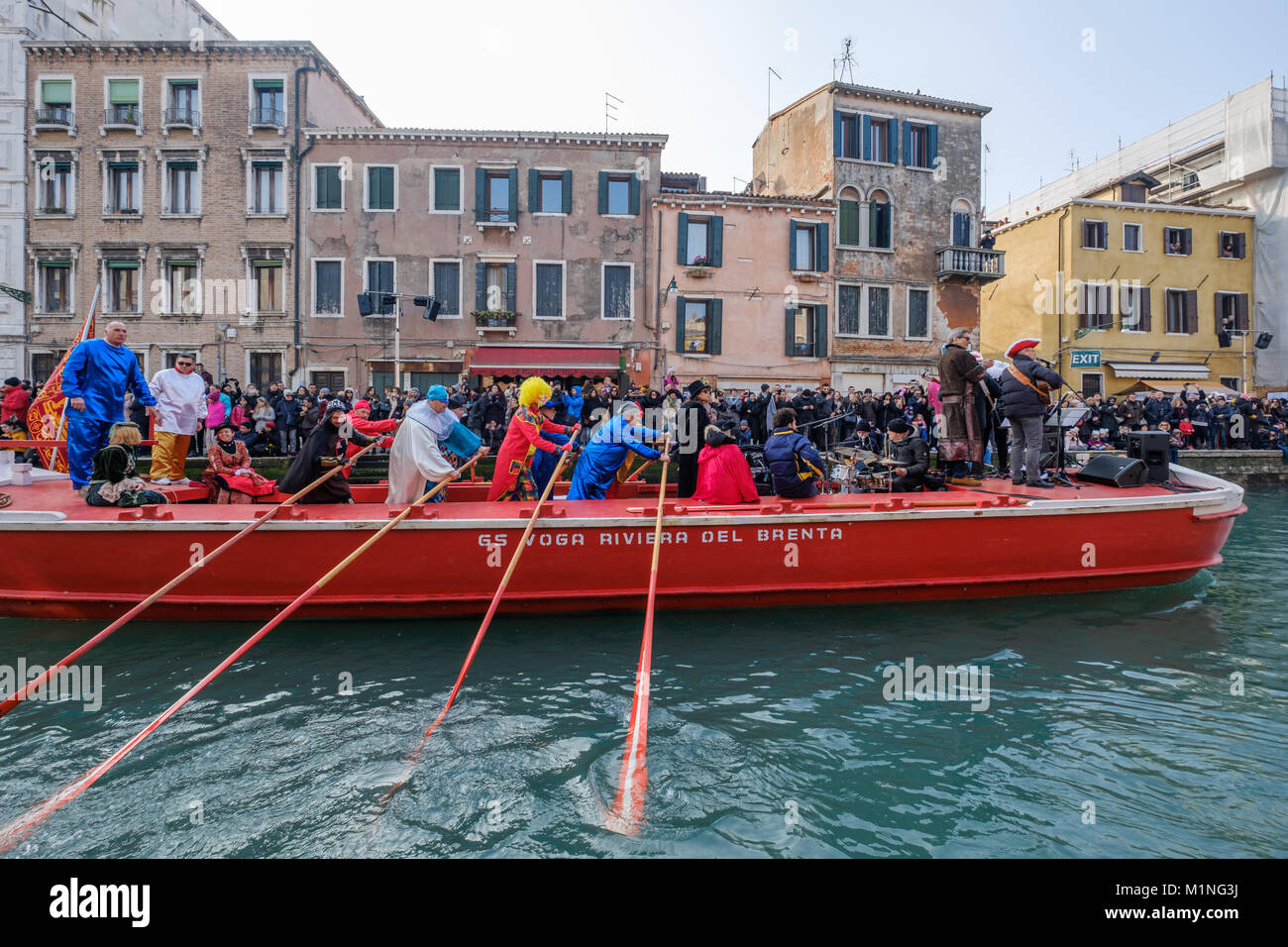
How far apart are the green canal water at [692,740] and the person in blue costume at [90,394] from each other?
1858 mm

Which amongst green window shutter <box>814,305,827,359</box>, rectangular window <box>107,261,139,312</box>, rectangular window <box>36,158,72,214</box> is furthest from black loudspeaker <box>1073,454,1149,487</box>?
rectangular window <box>36,158,72,214</box>

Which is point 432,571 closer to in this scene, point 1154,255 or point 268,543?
point 268,543

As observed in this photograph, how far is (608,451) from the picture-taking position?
8344 millimetres

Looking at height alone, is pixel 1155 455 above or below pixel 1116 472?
above

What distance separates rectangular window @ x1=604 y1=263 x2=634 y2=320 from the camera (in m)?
25.8

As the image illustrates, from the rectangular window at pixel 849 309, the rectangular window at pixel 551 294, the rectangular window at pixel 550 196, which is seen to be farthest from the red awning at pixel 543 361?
→ the rectangular window at pixel 849 309

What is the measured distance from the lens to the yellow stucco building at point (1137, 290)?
2980 cm

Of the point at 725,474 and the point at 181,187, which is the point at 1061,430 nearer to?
the point at 725,474

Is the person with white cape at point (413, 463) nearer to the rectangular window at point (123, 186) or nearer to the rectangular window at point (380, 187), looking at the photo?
the rectangular window at point (380, 187)

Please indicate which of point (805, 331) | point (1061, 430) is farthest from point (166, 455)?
point (805, 331)

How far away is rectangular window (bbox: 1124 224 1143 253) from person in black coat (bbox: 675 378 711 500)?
28.7 metres

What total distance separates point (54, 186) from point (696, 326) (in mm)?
21001
